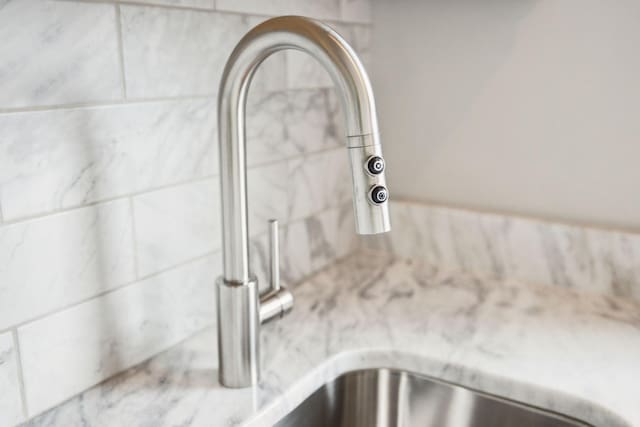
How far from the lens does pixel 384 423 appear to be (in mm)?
833

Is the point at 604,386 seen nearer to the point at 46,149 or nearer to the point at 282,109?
the point at 282,109

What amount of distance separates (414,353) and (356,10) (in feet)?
2.01

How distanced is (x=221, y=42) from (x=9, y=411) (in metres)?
0.51

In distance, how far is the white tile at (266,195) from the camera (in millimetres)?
923

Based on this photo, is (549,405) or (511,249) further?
(511,249)

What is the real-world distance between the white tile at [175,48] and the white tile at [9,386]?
30 cm

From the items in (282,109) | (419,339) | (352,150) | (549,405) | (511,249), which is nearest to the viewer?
(352,150)

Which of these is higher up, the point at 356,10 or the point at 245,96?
the point at 356,10

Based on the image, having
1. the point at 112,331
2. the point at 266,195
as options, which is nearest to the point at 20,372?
the point at 112,331

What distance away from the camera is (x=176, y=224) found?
797 mm

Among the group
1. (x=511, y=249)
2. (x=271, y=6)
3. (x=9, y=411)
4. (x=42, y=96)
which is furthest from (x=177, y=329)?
(x=511, y=249)

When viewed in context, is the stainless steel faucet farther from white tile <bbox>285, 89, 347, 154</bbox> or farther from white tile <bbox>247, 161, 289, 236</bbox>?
white tile <bbox>285, 89, 347, 154</bbox>

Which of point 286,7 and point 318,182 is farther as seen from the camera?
point 318,182

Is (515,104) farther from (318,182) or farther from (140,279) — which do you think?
(140,279)
